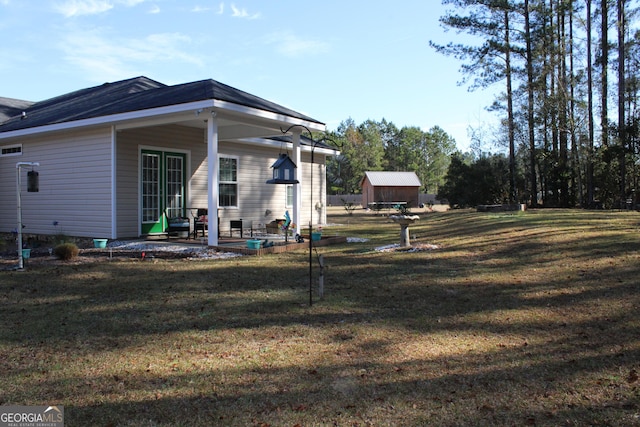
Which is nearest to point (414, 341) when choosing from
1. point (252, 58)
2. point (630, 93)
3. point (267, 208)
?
point (267, 208)

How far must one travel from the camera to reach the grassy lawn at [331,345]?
2920 mm

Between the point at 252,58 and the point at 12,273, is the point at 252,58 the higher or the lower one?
the higher one

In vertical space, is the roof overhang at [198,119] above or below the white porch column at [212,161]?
above

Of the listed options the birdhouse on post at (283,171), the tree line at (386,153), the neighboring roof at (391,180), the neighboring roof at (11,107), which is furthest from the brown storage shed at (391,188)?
the birdhouse on post at (283,171)

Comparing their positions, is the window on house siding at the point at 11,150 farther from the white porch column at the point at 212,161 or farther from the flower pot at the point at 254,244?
the flower pot at the point at 254,244

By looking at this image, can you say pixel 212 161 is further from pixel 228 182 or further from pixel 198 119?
pixel 228 182

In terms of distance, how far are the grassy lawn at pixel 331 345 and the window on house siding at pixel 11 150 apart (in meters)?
7.17

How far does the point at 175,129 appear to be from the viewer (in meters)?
12.5

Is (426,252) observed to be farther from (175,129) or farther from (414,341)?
(175,129)

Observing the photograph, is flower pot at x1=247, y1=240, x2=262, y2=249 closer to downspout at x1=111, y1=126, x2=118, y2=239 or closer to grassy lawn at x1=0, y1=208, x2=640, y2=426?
grassy lawn at x1=0, y1=208, x2=640, y2=426

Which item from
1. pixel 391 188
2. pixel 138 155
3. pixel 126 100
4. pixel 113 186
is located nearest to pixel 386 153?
pixel 391 188

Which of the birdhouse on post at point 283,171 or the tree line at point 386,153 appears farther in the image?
the tree line at point 386,153

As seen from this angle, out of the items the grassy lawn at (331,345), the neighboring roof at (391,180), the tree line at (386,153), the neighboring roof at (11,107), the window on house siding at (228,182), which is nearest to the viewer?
the grassy lawn at (331,345)

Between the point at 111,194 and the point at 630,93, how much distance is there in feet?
77.8
